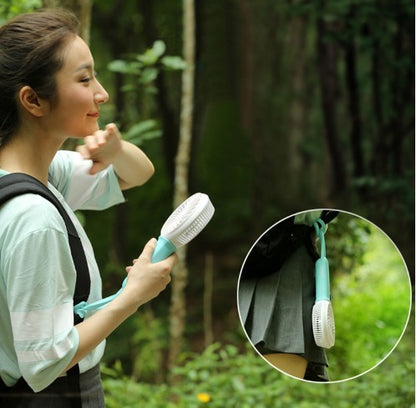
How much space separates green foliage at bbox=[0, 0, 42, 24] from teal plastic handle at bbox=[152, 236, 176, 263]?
4.32 feet

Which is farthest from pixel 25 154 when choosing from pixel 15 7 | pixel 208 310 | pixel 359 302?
pixel 208 310

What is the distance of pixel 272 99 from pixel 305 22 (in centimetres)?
70

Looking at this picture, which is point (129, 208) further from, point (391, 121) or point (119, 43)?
point (391, 121)

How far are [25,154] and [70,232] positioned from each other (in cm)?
15

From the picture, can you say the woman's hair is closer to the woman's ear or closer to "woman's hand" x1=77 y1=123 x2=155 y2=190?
the woman's ear

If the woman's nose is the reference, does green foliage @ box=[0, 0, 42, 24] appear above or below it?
above

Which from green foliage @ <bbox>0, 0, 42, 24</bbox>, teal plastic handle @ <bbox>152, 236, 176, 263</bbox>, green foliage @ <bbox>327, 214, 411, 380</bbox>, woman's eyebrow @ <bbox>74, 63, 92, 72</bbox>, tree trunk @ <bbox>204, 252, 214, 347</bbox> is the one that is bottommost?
tree trunk @ <bbox>204, 252, 214, 347</bbox>

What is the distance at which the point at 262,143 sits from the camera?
258 inches

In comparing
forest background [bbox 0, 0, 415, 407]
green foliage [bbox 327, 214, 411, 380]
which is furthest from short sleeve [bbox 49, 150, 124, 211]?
forest background [bbox 0, 0, 415, 407]

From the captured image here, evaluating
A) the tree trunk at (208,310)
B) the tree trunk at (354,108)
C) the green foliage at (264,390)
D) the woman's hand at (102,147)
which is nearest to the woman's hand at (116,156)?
the woman's hand at (102,147)

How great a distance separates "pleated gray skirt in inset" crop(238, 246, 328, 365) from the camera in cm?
127

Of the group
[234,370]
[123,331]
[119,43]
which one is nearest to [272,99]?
[119,43]

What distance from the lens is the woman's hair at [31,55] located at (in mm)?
1221

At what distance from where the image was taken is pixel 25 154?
49.4 inches
